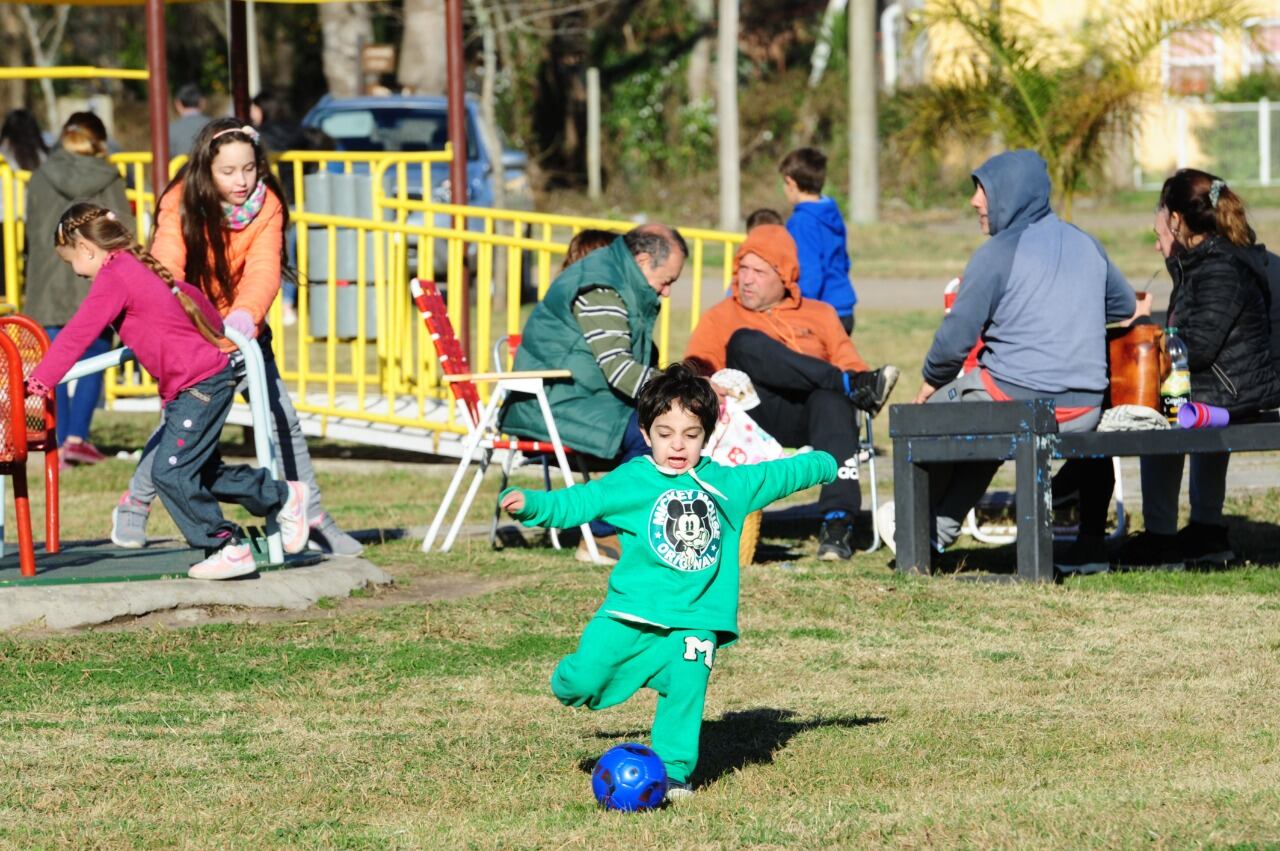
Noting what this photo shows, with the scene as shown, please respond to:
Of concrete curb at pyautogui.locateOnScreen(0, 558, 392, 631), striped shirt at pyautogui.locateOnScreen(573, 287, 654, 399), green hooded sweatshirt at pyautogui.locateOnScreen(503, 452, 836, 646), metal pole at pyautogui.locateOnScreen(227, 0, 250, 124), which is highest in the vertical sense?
metal pole at pyautogui.locateOnScreen(227, 0, 250, 124)

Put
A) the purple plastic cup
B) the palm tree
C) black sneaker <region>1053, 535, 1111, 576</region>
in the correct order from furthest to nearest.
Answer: the palm tree → black sneaker <region>1053, 535, 1111, 576</region> → the purple plastic cup

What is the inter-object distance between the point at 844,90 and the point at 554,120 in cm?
492

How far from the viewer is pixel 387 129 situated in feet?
67.8

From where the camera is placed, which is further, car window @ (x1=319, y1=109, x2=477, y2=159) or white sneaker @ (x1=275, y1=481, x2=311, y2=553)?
car window @ (x1=319, y1=109, x2=477, y2=159)

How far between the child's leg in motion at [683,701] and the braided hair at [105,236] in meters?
2.71

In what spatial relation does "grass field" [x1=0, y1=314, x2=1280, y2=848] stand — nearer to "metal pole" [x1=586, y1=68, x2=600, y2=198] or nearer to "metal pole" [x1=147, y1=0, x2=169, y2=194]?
"metal pole" [x1=147, y1=0, x2=169, y2=194]

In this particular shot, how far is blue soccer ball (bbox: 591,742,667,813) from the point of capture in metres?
4.89

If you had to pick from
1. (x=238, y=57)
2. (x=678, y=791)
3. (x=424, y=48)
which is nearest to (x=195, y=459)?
(x=678, y=791)

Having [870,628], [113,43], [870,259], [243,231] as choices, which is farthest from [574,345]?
[113,43]

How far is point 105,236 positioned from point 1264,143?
26.5m

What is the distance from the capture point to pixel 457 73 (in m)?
12.3

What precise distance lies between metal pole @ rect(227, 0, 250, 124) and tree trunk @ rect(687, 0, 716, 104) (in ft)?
76.5

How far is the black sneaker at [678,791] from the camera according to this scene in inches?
199

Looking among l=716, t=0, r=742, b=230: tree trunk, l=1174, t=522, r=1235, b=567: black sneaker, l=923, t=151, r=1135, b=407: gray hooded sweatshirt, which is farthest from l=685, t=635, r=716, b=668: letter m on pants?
l=716, t=0, r=742, b=230: tree trunk
